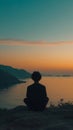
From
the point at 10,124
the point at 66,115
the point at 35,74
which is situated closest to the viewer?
the point at 10,124

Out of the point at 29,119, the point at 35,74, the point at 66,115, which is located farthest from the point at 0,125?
the point at 35,74

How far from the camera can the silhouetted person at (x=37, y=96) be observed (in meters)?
10.7

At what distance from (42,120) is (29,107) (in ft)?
9.13

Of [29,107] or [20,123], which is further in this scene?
A: [29,107]

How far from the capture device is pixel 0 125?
308 inches

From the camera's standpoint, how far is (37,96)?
424 inches

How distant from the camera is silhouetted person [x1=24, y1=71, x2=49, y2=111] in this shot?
35.0 feet

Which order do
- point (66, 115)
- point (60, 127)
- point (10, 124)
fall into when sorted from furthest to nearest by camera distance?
1. point (66, 115)
2. point (10, 124)
3. point (60, 127)

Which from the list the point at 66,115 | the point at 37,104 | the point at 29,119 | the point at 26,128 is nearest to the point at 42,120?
the point at 29,119

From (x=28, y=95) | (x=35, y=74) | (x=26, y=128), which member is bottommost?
(x=26, y=128)

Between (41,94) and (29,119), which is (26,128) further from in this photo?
(41,94)

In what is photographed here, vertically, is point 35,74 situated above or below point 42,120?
above

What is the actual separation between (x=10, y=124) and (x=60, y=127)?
1.41m

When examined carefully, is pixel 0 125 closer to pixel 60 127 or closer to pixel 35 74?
pixel 60 127
